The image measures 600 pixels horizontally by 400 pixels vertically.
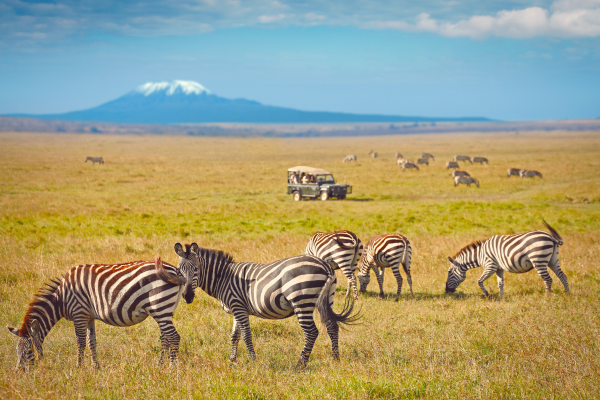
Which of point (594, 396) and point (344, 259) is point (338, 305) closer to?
point (344, 259)

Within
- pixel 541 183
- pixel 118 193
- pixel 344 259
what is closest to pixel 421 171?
pixel 541 183

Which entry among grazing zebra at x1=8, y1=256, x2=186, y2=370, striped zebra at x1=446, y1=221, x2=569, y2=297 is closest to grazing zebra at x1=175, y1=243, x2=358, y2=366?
grazing zebra at x1=8, y1=256, x2=186, y2=370

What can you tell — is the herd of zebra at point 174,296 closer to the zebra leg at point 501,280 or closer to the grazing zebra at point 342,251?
the grazing zebra at point 342,251

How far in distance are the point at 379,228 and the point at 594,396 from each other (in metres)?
15.6

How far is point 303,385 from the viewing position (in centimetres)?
632

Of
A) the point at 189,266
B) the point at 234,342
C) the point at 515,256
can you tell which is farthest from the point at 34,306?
the point at 515,256

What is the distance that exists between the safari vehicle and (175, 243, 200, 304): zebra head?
980 inches

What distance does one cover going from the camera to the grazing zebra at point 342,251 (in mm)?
10930

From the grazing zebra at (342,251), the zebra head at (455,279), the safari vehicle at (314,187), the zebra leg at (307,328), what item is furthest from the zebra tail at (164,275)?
the safari vehicle at (314,187)

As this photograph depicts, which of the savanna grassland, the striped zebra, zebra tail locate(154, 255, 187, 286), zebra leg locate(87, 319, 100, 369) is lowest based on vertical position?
the savanna grassland

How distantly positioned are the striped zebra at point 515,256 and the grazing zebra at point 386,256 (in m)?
1.31

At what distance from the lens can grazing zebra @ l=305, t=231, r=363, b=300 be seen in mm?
10930

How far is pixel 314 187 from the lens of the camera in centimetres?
3234

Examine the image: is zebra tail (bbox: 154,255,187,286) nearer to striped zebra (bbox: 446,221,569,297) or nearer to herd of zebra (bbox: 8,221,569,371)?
herd of zebra (bbox: 8,221,569,371)
